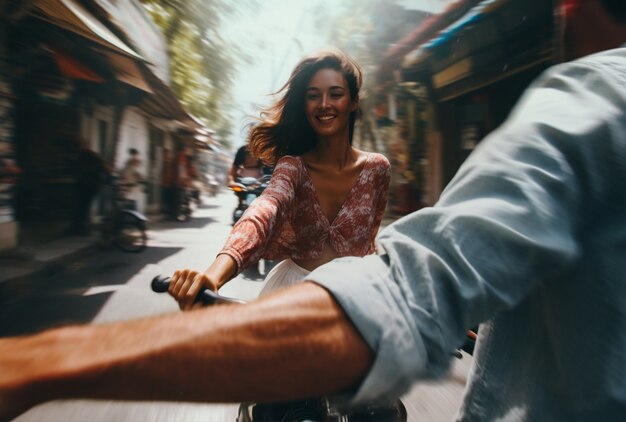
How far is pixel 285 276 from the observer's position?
186cm

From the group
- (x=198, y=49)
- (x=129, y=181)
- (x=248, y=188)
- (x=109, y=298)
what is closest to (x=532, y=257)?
(x=109, y=298)

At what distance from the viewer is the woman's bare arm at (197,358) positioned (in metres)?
0.47

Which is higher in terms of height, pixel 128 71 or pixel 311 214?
pixel 128 71

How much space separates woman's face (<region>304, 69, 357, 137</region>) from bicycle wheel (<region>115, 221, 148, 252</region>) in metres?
6.46

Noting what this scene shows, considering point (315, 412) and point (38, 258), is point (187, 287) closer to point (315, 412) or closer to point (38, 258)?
point (315, 412)

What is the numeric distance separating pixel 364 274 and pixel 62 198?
9.13 metres

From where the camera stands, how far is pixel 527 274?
562 mm

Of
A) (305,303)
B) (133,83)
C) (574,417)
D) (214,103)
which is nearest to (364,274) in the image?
(305,303)

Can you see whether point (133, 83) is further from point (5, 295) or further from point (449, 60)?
point (449, 60)

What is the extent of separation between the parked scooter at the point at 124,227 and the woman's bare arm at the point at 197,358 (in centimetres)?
775

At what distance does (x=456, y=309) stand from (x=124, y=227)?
27.2 ft

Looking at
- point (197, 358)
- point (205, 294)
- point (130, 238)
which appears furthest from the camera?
point (130, 238)

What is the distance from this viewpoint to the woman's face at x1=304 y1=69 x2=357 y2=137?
2.09 m

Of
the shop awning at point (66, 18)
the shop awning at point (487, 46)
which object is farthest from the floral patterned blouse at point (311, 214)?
the shop awning at point (487, 46)
